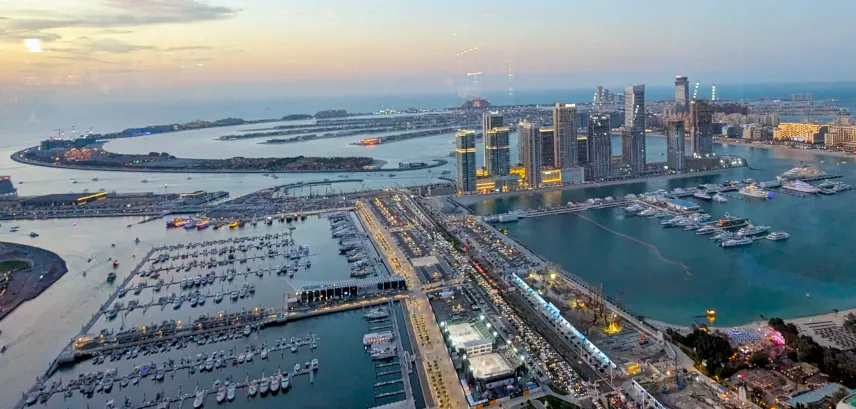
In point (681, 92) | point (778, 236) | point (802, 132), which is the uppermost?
point (681, 92)

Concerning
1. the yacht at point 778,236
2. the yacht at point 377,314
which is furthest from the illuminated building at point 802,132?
the yacht at point 377,314

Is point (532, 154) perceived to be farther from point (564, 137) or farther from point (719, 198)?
point (719, 198)

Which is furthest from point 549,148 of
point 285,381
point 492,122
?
point 285,381

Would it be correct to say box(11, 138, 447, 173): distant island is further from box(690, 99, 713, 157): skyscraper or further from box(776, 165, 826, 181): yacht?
box(776, 165, 826, 181): yacht

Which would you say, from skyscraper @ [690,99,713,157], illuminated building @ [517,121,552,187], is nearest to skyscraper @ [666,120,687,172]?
skyscraper @ [690,99,713,157]

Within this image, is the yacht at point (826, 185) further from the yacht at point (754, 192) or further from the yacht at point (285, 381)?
the yacht at point (285, 381)

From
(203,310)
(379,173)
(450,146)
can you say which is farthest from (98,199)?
(450,146)

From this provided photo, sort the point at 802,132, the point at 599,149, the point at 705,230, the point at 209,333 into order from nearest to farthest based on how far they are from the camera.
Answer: the point at 209,333 → the point at 705,230 → the point at 599,149 → the point at 802,132
